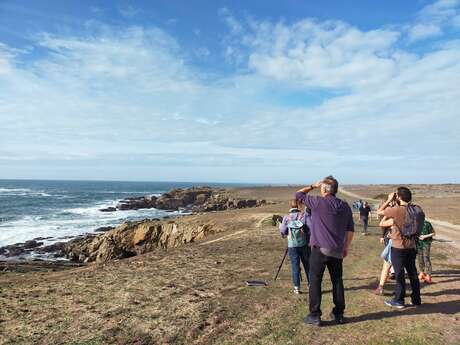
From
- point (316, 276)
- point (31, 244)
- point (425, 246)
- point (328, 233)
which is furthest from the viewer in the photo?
point (31, 244)

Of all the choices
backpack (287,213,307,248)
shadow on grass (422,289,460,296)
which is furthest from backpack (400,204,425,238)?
shadow on grass (422,289,460,296)

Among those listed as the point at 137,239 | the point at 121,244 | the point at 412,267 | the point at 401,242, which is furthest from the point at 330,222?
the point at 121,244

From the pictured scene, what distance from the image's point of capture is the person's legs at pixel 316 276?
235 inches

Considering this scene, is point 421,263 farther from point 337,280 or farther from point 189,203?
point 189,203

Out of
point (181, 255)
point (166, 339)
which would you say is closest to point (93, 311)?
point (166, 339)

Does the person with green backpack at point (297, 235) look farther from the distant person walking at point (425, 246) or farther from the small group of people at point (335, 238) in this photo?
the distant person walking at point (425, 246)

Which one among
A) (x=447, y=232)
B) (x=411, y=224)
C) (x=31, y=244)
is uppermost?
(x=411, y=224)

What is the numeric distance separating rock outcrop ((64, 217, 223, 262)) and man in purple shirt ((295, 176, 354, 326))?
17764mm

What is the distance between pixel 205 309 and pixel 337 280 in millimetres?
2757

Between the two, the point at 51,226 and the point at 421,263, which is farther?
A: the point at 51,226

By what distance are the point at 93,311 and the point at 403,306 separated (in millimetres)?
6131

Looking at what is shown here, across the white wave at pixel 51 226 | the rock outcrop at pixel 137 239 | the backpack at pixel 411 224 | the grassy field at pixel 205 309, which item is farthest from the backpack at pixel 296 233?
the white wave at pixel 51 226

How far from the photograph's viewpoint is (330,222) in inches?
232

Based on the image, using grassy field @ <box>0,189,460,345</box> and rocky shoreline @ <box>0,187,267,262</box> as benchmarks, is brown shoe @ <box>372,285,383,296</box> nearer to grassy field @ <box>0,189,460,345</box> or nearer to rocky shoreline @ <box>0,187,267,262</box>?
grassy field @ <box>0,189,460,345</box>
